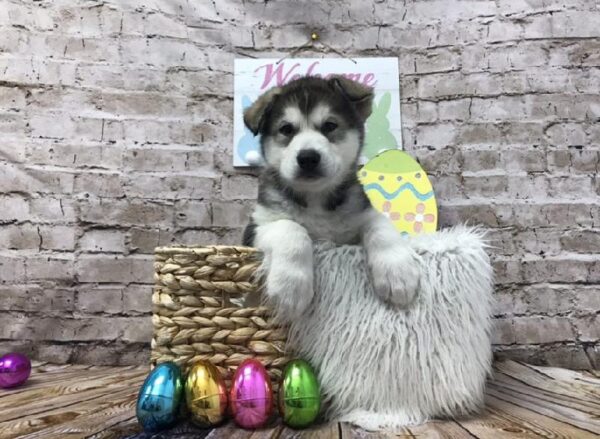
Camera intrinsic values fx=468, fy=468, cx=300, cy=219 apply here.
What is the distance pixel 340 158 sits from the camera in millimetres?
1773

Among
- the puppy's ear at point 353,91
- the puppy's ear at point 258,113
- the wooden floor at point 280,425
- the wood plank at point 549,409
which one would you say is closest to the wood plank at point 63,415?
the wooden floor at point 280,425

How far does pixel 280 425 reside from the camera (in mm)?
1284

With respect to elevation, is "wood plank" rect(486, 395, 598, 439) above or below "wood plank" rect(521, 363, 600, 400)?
above

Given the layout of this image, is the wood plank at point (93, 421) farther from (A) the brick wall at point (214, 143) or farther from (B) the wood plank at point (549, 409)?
(B) the wood plank at point (549, 409)

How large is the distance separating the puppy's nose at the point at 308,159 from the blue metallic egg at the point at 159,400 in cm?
80

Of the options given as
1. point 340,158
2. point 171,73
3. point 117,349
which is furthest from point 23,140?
point 340,158

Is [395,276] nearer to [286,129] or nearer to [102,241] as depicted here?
[286,129]

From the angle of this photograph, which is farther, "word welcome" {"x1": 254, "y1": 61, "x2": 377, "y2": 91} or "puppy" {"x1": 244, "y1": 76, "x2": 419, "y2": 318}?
"word welcome" {"x1": 254, "y1": 61, "x2": 377, "y2": 91}

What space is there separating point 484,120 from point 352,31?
89 centimetres

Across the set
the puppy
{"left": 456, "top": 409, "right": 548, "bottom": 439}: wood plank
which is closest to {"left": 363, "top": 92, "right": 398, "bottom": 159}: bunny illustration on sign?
the puppy

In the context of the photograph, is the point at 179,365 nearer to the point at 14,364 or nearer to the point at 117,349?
the point at 14,364

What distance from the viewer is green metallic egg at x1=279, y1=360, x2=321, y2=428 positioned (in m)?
1.24

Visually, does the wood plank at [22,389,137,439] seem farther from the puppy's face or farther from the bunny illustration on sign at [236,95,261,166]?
the bunny illustration on sign at [236,95,261,166]

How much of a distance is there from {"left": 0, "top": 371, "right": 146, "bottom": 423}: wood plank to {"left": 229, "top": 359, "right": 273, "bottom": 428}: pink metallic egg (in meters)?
0.68
